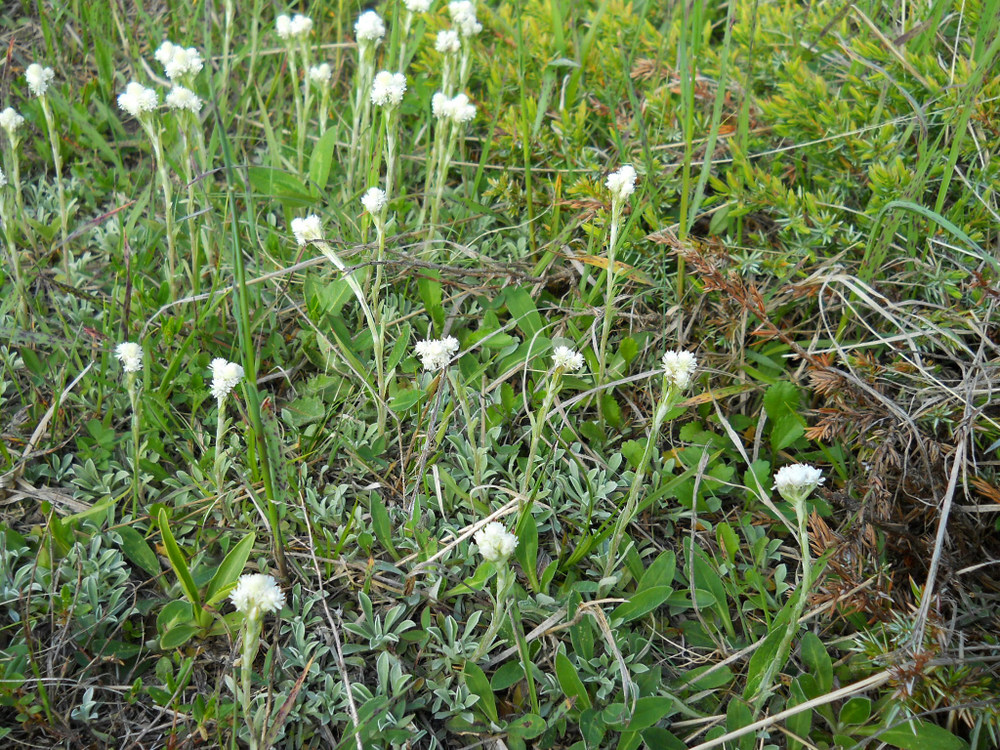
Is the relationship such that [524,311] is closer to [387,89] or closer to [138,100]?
[387,89]

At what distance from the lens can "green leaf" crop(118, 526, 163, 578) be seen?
5.46 ft

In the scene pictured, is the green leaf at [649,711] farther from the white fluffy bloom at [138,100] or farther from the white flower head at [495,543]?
the white fluffy bloom at [138,100]

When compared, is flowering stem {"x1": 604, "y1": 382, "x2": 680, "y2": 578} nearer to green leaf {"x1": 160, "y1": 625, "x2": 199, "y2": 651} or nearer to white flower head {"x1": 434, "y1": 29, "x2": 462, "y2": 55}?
green leaf {"x1": 160, "y1": 625, "x2": 199, "y2": 651}

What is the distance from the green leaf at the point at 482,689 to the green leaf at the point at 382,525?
35 centimetres

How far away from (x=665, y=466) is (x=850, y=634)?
56 centimetres

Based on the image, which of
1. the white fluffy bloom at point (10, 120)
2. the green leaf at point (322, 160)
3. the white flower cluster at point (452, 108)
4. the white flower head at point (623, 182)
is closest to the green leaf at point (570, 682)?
the white flower head at point (623, 182)

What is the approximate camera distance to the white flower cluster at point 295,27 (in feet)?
7.55

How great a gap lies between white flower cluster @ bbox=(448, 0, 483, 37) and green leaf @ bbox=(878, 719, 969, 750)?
7.17 ft

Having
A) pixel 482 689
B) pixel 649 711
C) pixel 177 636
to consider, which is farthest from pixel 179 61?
pixel 649 711

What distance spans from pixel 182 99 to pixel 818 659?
6.92ft

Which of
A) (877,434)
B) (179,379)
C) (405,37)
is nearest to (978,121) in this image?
(877,434)

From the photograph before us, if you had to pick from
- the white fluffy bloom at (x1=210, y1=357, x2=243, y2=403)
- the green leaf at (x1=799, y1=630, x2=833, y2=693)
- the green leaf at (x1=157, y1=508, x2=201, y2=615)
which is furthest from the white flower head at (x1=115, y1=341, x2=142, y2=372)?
the green leaf at (x1=799, y1=630, x2=833, y2=693)

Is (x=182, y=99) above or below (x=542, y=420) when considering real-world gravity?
above

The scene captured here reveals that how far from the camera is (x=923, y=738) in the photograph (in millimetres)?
1391
